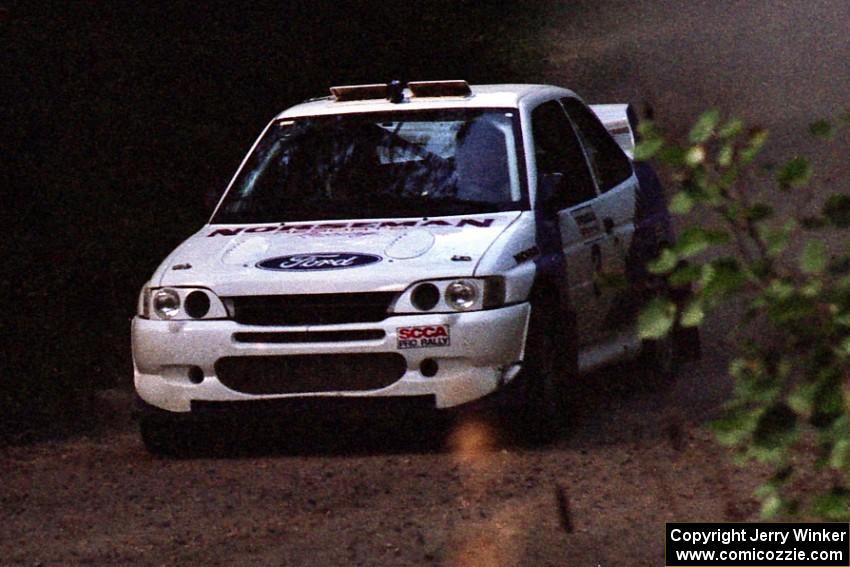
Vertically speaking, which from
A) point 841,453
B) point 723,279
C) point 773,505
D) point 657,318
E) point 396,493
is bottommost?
point 396,493

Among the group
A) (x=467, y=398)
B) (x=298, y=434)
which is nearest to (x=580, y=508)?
(x=467, y=398)

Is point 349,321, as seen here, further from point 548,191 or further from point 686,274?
point 686,274

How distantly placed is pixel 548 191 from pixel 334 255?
3.87 feet

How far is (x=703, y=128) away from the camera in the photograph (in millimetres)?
3406

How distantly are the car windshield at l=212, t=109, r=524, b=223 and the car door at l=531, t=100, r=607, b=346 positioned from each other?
0.77 feet

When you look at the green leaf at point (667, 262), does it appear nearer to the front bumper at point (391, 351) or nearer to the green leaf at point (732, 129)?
the green leaf at point (732, 129)

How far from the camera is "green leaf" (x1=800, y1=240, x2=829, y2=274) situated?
321 cm

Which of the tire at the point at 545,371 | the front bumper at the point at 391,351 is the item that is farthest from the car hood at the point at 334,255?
the tire at the point at 545,371

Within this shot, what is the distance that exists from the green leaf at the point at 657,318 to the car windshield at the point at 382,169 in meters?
5.80

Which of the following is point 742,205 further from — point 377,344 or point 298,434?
point 298,434

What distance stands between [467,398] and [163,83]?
625 centimetres

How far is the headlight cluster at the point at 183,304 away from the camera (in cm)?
870

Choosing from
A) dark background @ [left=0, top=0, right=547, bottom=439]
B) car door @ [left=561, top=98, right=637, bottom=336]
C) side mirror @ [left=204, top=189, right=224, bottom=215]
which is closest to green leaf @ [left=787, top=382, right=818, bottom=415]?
car door @ [left=561, top=98, right=637, bottom=336]

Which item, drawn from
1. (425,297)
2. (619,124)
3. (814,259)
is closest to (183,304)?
(425,297)
